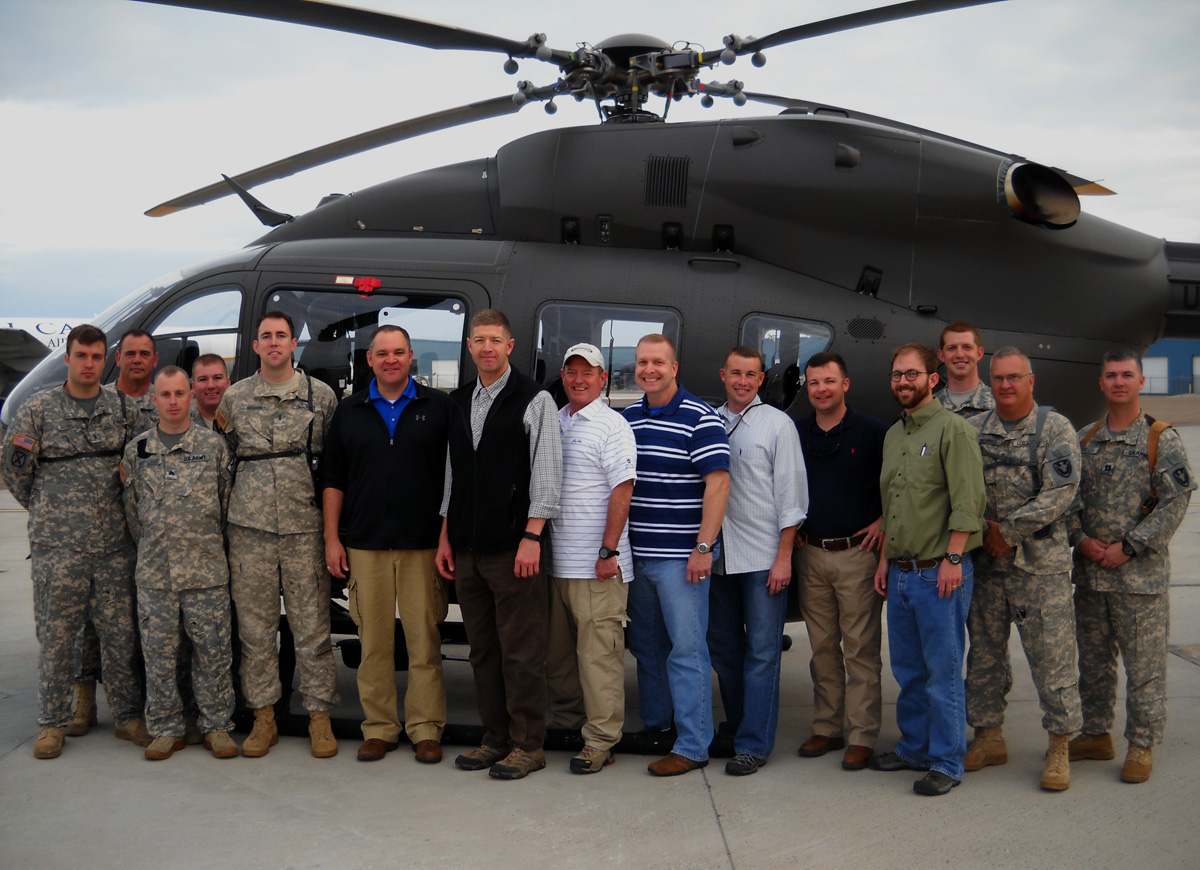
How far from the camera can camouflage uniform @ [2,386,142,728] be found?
14.9 feet

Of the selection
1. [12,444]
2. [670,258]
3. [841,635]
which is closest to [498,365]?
[670,258]

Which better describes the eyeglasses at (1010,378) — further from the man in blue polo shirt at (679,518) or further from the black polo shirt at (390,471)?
the black polo shirt at (390,471)

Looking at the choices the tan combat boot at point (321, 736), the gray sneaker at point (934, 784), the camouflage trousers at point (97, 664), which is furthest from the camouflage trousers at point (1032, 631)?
the camouflage trousers at point (97, 664)

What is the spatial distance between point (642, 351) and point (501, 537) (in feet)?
3.43

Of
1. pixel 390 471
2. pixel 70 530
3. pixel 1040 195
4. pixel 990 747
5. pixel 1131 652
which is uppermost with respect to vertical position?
pixel 1040 195

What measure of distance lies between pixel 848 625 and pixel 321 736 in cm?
261

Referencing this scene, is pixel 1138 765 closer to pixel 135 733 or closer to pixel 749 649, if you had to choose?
pixel 749 649

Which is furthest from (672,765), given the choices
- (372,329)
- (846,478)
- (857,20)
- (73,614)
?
(857,20)

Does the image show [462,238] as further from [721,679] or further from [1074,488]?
[1074,488]

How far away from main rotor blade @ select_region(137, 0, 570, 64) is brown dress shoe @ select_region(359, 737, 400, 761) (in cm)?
353

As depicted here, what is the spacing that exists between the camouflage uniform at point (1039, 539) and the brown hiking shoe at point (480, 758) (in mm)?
2426

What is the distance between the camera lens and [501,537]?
412cm

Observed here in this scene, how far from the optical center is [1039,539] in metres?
4.10

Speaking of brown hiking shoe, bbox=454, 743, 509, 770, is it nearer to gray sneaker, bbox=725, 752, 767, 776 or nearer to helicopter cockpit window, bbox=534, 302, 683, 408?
gray sneaker, bbox=725, 752, 767, 776
